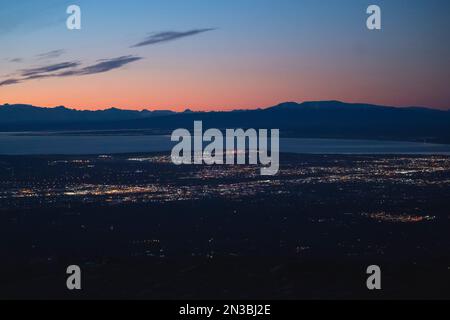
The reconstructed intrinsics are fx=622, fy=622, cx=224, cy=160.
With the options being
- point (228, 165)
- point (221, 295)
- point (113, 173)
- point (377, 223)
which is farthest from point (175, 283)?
point (228, 165)

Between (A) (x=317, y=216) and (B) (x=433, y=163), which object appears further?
(B) (x=433, y=163)

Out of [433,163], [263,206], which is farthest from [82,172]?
[433,163]

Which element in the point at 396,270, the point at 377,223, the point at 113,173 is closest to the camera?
the point at 396,270
